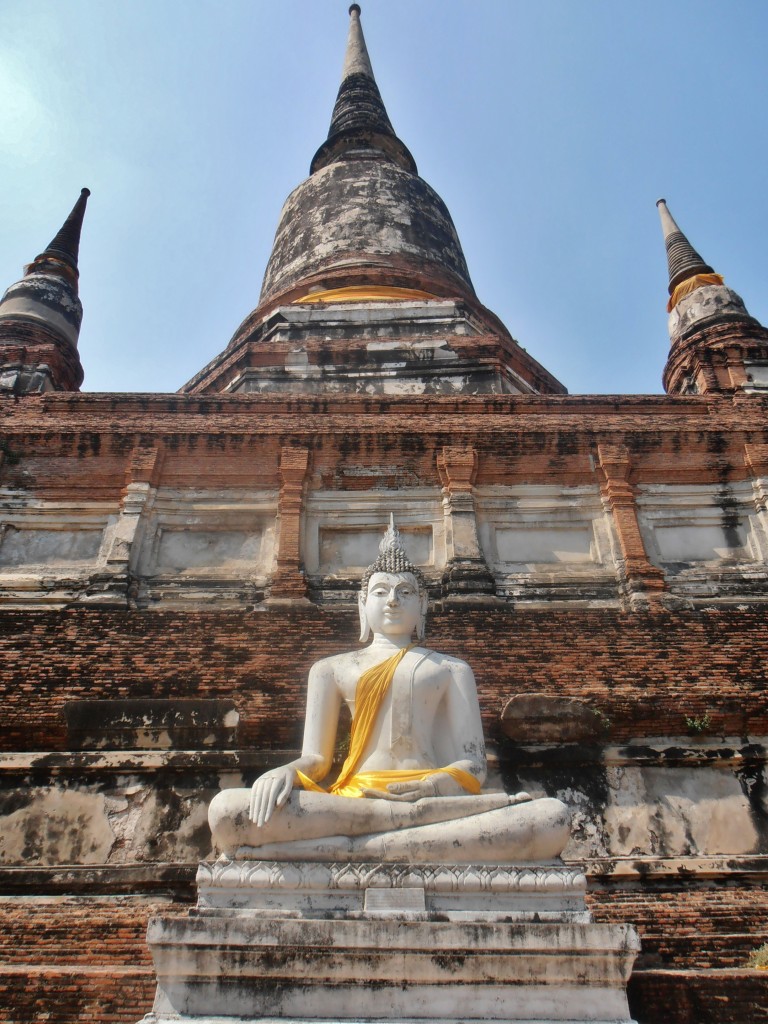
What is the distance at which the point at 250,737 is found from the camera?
6578mm

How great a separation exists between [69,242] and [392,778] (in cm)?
1338

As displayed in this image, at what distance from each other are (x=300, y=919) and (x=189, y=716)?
113 inches

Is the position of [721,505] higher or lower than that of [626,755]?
higher

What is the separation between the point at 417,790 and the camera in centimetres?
472

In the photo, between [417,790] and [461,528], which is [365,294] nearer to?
[461,528]

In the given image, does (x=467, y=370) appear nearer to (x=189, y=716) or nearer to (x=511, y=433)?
(x=511, y=433)

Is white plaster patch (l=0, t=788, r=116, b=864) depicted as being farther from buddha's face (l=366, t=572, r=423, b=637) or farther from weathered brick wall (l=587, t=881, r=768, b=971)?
weathered brick wall (l=587, t=881, r=768, b=971)

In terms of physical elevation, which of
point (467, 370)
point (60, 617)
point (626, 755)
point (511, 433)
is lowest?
point (626, 755)

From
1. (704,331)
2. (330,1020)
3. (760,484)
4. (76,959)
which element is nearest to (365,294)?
(704,331)

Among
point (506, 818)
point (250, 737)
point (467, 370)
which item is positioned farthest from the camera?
point (467, 370)

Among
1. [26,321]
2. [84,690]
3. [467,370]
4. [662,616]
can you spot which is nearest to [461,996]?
[84,690]

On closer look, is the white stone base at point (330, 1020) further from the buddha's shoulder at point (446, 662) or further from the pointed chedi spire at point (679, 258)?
the pointed chedi spire at point (679, 258)

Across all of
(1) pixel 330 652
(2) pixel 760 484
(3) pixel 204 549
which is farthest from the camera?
(2) pixel 760 484

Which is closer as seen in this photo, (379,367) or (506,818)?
(506,818)
